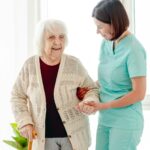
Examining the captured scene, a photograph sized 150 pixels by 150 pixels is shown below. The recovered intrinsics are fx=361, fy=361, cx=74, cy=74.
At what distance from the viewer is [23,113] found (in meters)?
2.13

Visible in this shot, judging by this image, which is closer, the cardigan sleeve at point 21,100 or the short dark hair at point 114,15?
the short dark hair at point 114,15

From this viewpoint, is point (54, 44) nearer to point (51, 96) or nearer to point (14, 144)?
point (51, 96)

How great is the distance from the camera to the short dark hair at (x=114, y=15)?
193 cm

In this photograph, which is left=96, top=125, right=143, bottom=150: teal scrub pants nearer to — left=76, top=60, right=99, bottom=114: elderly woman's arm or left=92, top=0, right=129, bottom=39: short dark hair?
left=76, top=60, right=99, bottom=114: elderly woman's arm

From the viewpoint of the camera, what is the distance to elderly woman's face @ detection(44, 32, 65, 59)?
2.06 meters

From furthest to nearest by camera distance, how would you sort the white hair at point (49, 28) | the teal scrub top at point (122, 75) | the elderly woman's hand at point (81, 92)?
the elderly woman's hand at point (81, 92), the white hair at point (49, 28), the teal scrub top at point (122, 75)

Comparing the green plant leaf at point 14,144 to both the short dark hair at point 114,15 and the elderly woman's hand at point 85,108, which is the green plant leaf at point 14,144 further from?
the short dark hair at point 114,15

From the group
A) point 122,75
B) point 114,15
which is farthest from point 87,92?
point 114,15

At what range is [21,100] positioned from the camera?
2.17 m

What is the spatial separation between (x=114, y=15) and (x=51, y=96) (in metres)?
0.58

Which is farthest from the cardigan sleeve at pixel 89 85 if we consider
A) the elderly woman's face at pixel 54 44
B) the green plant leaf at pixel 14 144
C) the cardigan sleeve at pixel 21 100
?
the green plant leaf at pixel 14 144

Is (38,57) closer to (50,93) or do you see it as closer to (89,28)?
(50,93)

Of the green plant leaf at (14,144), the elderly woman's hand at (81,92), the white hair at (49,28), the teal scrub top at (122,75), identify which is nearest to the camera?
the teal scrub top at (122,75)

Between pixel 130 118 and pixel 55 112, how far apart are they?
1.41 ft
